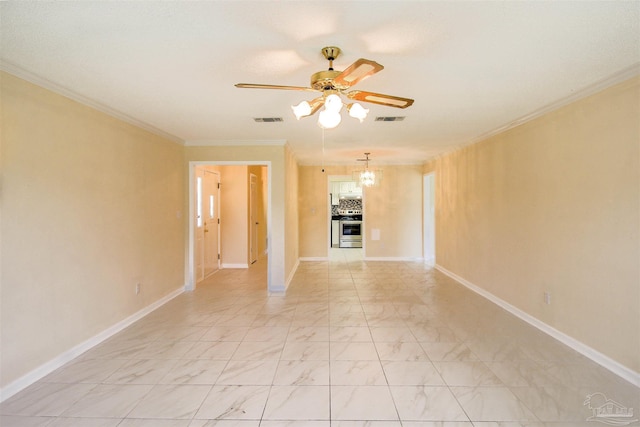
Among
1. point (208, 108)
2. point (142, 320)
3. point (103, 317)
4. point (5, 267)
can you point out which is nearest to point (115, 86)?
point (208, 108)

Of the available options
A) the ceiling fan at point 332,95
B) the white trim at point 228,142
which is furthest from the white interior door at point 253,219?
the ceiling fan at point 332,95

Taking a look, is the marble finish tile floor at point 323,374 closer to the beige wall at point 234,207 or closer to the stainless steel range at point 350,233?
the beige wall at point 234,207

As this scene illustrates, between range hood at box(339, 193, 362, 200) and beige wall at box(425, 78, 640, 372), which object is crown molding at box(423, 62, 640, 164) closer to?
beige wall at box(425, 78, 640, 372)

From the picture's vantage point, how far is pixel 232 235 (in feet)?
21.2

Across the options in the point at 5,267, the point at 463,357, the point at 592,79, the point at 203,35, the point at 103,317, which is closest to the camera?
the point at 203,35

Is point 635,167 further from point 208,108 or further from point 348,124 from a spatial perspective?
point 208,108

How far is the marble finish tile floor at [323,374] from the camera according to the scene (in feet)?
6.42

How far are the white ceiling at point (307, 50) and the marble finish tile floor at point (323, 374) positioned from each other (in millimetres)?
2293

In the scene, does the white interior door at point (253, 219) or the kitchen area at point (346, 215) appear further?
the kitchen area at point (346, 215)

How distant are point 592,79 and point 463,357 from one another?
2.47 metres

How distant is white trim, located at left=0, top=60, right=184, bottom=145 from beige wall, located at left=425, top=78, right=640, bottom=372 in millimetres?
4420

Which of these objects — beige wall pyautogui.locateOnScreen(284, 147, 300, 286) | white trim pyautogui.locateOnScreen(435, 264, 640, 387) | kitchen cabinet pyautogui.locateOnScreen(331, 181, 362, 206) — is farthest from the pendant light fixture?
white trim pyautogui.locateOnScreen(435, 264, 640, 387)

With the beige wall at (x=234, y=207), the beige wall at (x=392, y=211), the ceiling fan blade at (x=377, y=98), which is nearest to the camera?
the ceiling fan blade at (x=377, y=98)

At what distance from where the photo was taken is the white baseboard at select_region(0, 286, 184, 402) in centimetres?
216
